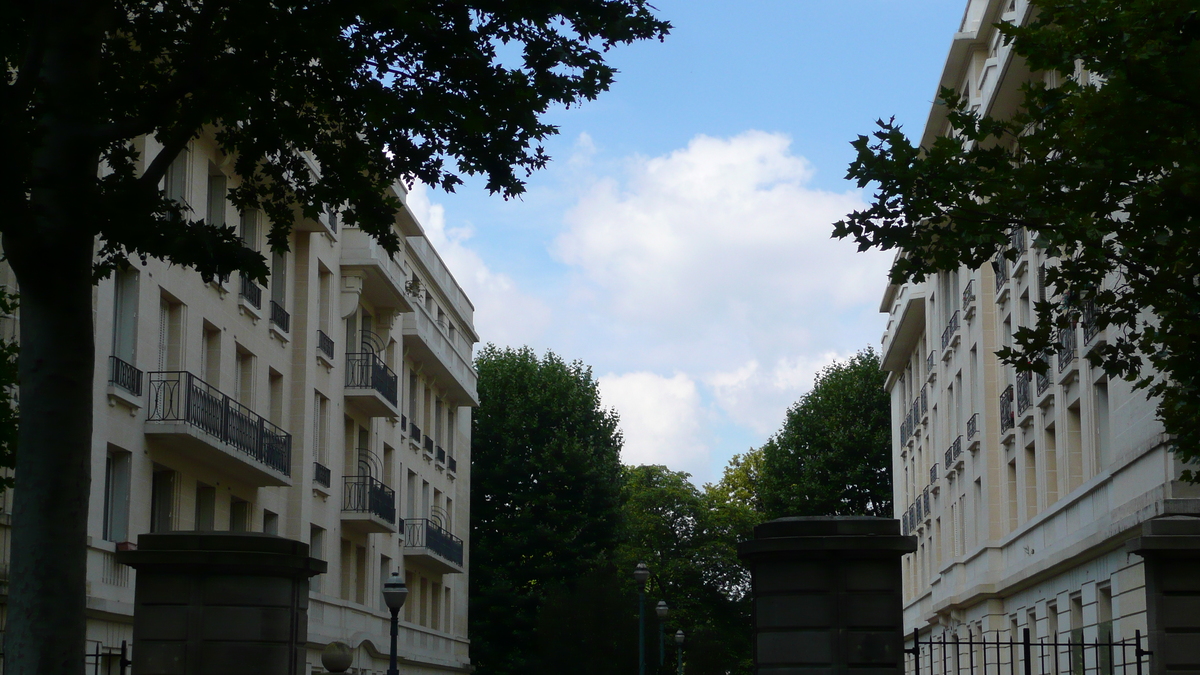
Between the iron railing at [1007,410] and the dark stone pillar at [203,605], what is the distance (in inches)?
978

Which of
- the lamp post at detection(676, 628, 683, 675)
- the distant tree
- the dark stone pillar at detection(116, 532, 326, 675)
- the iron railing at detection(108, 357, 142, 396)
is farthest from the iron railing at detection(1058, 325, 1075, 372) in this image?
the distant tree

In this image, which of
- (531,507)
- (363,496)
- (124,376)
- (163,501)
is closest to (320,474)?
(363,496)

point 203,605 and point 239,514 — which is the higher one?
point 239,514

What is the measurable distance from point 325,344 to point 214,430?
351 inches

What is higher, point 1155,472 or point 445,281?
point 445,281

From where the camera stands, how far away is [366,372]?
37.7 metres

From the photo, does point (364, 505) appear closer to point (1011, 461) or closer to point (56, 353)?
point (1011, 461)

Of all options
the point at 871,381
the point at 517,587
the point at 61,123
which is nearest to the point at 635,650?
the point at 517,587

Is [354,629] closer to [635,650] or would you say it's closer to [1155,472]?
[635,650]

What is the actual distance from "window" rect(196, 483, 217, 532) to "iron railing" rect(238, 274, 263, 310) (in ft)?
13.5

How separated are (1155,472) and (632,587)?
49608mm

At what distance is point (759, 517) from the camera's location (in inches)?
2940

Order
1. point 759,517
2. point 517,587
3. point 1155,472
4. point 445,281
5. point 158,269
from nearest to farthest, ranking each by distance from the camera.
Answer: point 1155,472
point 158,269
point 445,281
point 517,587
point 759,517

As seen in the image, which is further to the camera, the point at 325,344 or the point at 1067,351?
the point at 325,344
